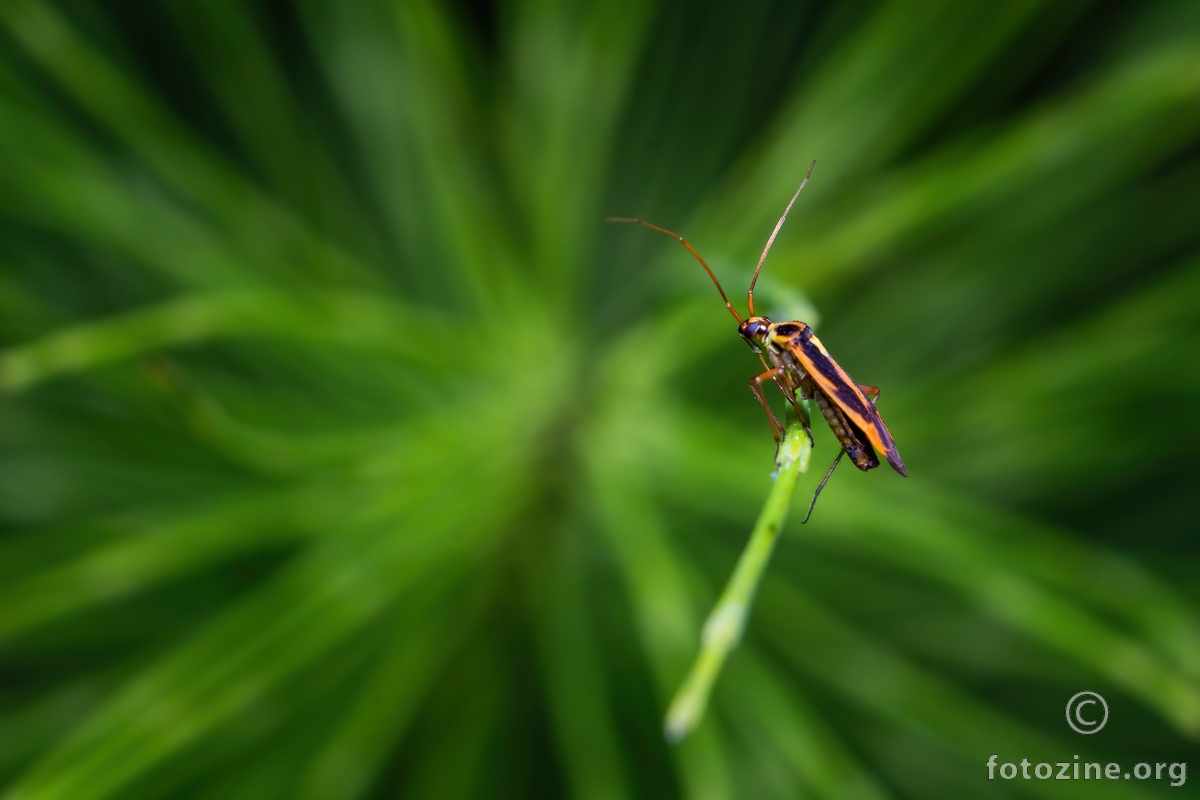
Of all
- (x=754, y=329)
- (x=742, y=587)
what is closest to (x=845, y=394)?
(x=754, y=329)

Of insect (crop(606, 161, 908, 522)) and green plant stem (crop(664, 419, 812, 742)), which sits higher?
insect (crop(606, 161, 908, 522))

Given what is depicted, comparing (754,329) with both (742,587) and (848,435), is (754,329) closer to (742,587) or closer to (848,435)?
(848,435)

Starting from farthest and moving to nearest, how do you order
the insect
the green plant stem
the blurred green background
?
the blurred green background, the insect, the green plant stem

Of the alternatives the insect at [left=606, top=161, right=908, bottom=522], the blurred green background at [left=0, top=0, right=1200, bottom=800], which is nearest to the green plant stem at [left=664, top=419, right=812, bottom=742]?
the insect at [left=606, top=161, right=908, bottom=522]

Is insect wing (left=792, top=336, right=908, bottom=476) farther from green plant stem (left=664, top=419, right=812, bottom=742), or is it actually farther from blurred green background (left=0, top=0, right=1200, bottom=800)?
A: green plant stem (left=664, top=419, right=812, bottom=742)

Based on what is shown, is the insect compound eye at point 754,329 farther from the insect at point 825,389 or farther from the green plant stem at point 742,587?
the green plant stem at point 742,587

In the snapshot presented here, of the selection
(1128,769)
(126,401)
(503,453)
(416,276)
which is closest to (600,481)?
(503,453)

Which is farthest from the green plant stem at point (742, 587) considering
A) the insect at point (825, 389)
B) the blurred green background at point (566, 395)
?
the blurred green background at point (566, 395)
